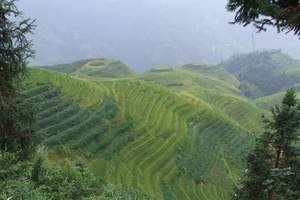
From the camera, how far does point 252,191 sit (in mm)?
20969

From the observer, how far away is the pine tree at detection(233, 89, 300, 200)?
19.1 metres

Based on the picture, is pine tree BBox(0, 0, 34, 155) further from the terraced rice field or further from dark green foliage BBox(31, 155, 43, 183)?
the terraced rice field

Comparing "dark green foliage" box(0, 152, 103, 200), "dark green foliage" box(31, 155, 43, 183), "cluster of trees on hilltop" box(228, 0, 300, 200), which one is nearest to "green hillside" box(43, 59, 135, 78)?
"dark green foliage" box(0, 152, 103, 200)

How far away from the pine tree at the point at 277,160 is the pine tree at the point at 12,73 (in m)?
9.39

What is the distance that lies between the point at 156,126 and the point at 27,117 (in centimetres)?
6128

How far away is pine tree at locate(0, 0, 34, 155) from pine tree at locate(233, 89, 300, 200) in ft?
30.8

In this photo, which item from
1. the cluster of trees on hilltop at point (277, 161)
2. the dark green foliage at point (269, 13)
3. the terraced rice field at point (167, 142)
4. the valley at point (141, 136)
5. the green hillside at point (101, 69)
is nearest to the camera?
the dark green foliage at point (269, 13)

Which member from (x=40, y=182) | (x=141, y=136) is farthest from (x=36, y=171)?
(x=141, y=136)

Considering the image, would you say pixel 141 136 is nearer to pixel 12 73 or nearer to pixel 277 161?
pixel 277 161

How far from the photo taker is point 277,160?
2041 cm

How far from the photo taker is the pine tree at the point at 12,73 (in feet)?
54.0

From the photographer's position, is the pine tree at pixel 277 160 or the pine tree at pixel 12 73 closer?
the pine tree at pixel 12 73

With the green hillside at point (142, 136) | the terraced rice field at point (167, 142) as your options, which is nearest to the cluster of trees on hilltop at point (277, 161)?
the green hillside at point (142, 136)

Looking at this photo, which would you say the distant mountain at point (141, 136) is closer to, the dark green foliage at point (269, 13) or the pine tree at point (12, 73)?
the pine tree at point (12, 73)
